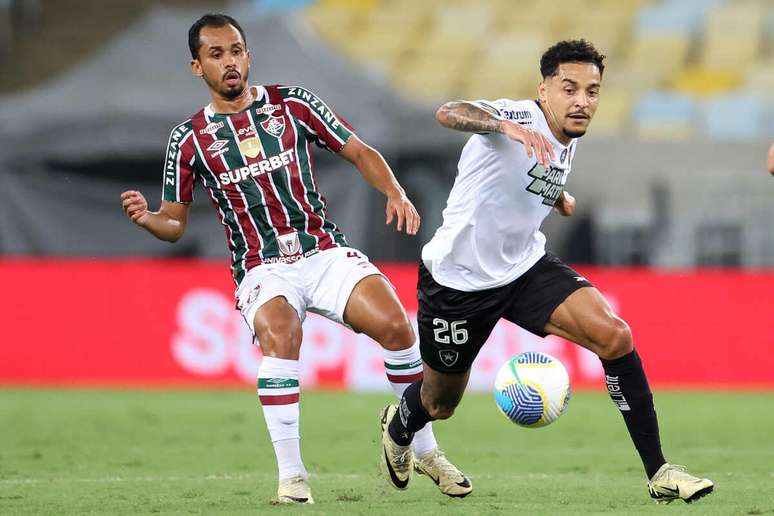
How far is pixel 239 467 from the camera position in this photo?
8453 mm

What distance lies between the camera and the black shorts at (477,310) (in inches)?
262

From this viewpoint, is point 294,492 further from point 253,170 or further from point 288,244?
point 253,170

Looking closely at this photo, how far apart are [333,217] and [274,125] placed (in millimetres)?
8503

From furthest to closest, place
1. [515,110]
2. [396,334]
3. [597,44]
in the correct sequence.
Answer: [597,44] → [396,334] → [515,110]

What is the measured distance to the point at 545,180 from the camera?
6586mm

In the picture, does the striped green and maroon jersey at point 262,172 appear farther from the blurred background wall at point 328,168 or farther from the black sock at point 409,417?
the blurred background wall at point 328,168

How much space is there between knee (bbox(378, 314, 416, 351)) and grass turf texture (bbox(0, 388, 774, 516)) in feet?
2.55

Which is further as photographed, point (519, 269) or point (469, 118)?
point (519, 269)

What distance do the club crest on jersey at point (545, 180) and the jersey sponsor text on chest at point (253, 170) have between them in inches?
52.8

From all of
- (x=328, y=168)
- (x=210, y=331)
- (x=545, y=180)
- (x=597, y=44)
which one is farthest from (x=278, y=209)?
(x=597, y=44)

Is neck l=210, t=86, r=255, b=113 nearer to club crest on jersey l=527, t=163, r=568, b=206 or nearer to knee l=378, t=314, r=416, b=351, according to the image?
knee l=378, t=314, r=416, b=351

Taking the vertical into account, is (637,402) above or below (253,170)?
below

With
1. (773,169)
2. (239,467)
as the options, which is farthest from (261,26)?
(773,169)

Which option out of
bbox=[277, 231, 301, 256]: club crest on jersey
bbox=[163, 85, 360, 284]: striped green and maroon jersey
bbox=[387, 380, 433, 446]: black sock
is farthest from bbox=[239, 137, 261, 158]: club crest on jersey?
bbox=[387, 380, 433, 446]: black sock
